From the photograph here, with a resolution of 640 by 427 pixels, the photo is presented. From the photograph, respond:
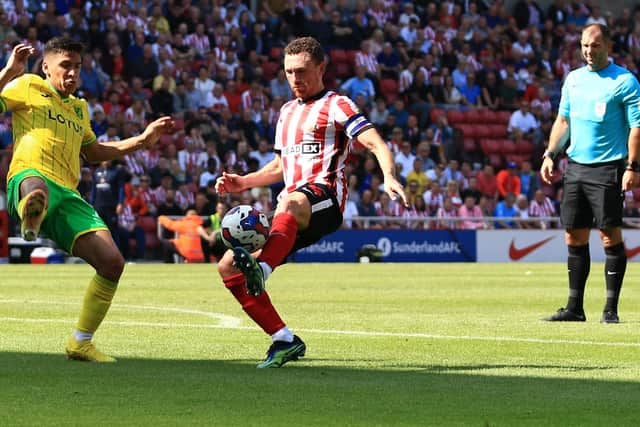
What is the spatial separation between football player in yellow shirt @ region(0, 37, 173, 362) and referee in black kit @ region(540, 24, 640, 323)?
4.33m

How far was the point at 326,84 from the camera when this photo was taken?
33.2m

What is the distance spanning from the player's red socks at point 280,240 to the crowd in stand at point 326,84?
1836cm

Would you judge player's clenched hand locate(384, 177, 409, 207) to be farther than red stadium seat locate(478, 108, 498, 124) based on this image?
No

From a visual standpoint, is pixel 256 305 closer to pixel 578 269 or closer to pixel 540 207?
pixel 578 269

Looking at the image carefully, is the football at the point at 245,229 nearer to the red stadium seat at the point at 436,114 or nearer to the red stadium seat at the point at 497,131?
the red stadium seat at the point at 436,114

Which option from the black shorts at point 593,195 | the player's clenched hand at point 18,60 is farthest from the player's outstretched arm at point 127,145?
the black shorts at point 593,195

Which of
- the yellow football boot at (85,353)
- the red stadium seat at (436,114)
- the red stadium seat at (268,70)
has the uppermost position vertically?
the yellow football boot at (85,353)

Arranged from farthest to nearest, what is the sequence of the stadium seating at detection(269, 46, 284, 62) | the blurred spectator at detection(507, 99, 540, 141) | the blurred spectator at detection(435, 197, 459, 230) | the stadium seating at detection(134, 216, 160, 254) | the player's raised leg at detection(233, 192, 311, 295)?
the blurred spectator at detection(507, 99, 540, 141), the stadium seating at detection(269, 46, 284, 62), the blurred spectator at detection(435, 197, 459, 230), the stadium seating at detection(134, 216, 160, 254), the player's raised leg at detection(233, 192, 311, 295)

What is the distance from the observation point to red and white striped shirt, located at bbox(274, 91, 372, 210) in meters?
8.35

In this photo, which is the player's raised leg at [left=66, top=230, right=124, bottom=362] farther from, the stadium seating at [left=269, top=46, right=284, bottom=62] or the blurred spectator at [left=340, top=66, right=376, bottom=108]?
the stadium seating at [left=269, top=46, right=284, bottom=62]

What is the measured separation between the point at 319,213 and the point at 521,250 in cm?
2305

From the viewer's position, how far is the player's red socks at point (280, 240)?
310 inches

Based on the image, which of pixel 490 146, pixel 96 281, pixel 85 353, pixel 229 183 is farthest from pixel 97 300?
pixel 490 146

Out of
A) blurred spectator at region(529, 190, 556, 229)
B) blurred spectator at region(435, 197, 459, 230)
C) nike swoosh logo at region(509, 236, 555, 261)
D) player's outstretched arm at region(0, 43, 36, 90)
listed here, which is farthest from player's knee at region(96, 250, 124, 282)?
blurred spectator at region(529, 190, 556, 229)
